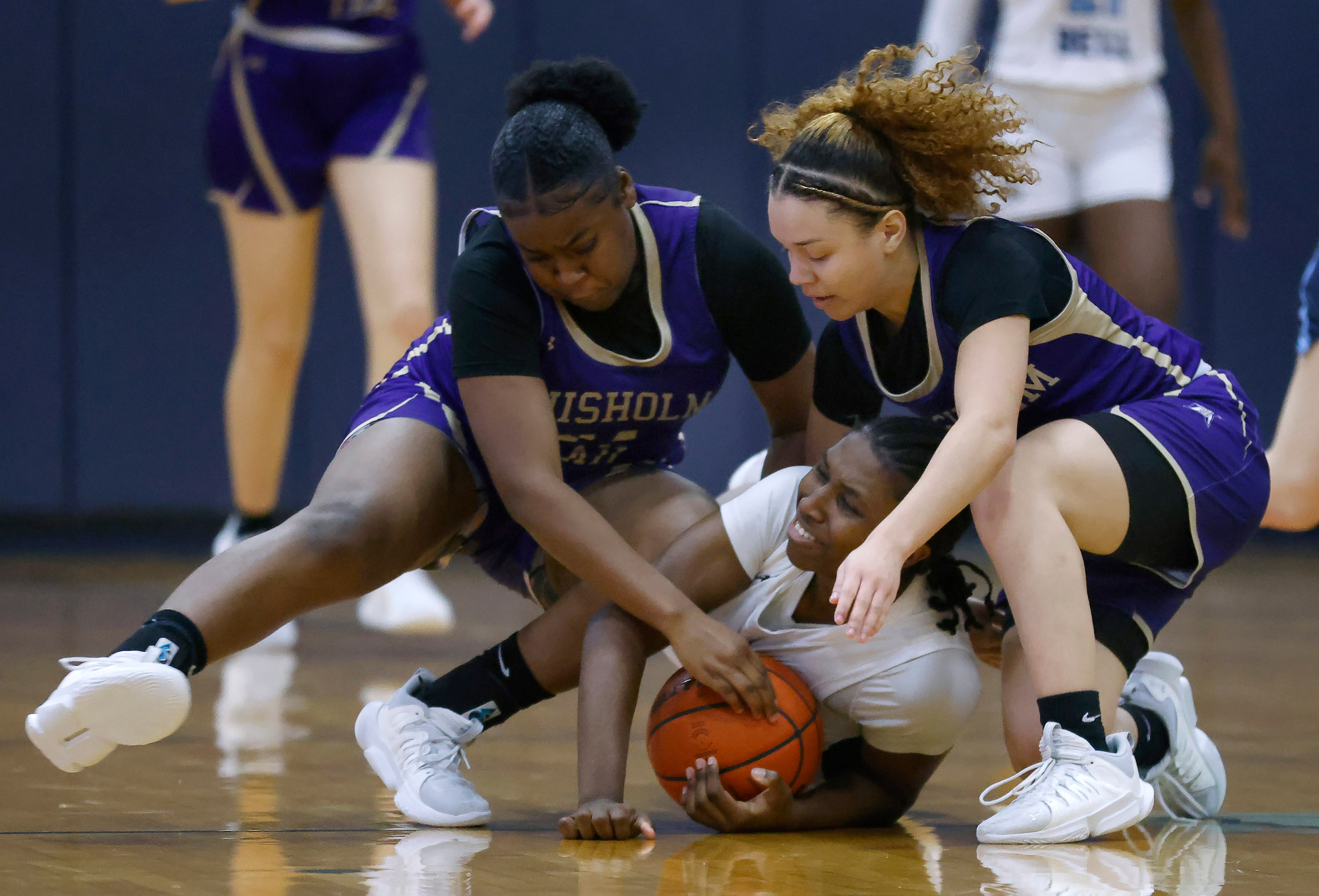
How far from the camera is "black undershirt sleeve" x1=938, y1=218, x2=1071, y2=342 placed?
2191 millimetres

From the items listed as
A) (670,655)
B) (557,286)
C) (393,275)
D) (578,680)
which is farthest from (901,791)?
(393,275)

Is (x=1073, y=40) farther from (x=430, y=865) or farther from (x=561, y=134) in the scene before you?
(x=430, y=865)

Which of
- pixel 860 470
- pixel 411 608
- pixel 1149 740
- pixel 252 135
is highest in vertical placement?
pixel 860 470

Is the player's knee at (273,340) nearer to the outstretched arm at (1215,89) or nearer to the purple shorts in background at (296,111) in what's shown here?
the purple shorts in background at (296,111)

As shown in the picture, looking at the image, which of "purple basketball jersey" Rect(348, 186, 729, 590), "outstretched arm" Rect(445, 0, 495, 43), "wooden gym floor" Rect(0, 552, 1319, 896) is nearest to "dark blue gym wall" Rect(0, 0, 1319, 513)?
"outstretched arm" Rect(445, 0, 495, 43)

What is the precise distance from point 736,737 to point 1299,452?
168cm

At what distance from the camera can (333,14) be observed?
170 inches

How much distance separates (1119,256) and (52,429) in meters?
4.83

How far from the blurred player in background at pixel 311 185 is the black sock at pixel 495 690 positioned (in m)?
1.64

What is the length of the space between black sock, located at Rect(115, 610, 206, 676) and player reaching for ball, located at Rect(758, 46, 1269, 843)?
2.87 feet

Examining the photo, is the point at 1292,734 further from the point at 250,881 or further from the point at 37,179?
the point at 37,179

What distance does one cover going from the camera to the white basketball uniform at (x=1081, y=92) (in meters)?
3.94

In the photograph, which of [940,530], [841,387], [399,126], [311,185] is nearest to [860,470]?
[940,530]

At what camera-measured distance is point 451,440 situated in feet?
8.77
